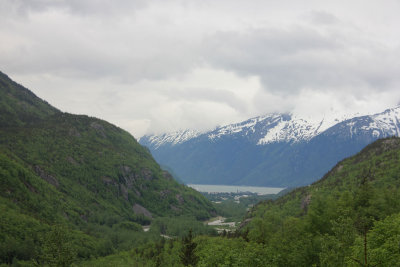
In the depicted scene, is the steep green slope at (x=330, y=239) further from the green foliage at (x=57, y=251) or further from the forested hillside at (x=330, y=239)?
the green foliage at (x=57, y=251)

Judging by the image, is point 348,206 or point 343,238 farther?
point 348,206

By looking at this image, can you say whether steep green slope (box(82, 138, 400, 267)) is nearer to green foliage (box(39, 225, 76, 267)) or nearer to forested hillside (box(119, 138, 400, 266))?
forested hillside (box(119, 138, 400, 266))

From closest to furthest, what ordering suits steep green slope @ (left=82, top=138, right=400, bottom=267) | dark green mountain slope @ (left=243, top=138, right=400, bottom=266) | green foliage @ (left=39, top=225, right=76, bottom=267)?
1. dark green mountain slope @ (left=243, top=138, right=400, bottom=266)
2. steep green slope @ (left=82, top=138, right=400, bottom=267)
3. green foliage @ (left=39, top=225, right=76, bottom=267)

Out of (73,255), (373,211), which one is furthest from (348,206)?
(73,255)

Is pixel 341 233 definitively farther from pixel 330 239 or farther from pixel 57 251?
pixel 57 251

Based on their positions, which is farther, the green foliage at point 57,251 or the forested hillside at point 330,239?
the green foliage at point 57,251

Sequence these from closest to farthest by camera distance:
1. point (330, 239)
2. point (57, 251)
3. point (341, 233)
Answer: point (341, 233) < point (330, 239) < point (57, 251)

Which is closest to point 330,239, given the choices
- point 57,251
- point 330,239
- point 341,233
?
point 330,239

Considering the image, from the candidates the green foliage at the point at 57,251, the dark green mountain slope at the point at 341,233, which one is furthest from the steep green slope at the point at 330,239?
the green foliage at the point at 57,251

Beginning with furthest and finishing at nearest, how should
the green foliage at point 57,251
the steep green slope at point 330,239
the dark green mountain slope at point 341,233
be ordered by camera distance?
the green foliage at point 57,251
the steep green slope at point 330,239
the dark green mountain slope at point 341,233

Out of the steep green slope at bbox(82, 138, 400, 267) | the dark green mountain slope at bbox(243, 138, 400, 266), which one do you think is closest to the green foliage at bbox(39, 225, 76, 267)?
the steep green slope at bbox(82, 138, 400, 267)

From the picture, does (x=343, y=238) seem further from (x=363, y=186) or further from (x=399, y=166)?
(x=399, y=166)
